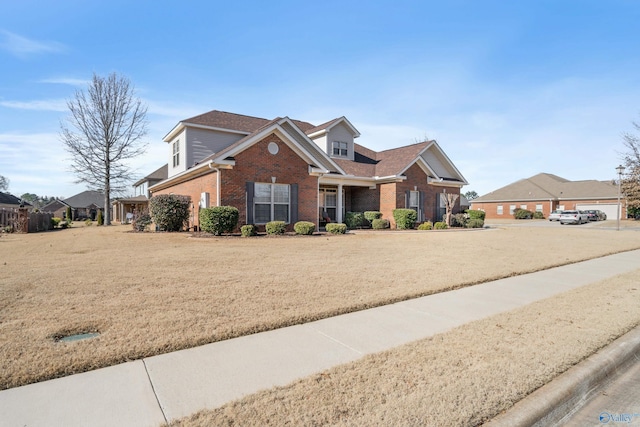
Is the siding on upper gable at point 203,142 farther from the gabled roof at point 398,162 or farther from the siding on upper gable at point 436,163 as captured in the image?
the siding on upper gable at point 436,163

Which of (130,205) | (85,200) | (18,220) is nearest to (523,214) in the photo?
(130,205)

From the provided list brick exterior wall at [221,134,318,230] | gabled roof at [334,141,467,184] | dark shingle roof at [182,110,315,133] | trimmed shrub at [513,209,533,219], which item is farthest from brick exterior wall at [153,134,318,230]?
trimmed shrub at [513,209,533,219]

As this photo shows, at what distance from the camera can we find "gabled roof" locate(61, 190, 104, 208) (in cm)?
5772

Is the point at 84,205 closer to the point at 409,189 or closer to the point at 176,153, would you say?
the point at 176,153

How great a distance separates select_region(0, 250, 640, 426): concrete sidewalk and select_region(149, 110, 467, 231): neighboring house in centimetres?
1177

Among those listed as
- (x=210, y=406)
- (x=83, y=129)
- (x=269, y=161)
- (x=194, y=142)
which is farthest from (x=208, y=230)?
(x=83, y=129)

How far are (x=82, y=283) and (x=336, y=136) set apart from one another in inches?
768

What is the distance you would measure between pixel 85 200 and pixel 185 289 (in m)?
64.6

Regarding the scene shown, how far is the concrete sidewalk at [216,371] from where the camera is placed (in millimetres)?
2656

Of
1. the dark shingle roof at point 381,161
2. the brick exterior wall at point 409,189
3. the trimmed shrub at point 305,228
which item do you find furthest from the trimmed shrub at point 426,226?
the trimmed shrub at point 305,228

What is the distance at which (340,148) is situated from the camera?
24281mm

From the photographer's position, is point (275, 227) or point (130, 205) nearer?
point (275, 227)

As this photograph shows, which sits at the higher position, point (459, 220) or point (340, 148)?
point (340, 148)

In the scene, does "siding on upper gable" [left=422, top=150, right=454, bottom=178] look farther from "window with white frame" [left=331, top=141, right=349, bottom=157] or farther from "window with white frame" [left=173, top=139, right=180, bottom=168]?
"window with white frame" [left=173, top=139, right=180, bottom=168]
